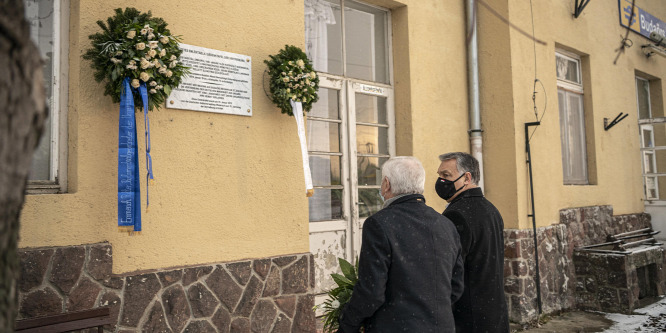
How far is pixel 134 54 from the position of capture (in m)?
3.32

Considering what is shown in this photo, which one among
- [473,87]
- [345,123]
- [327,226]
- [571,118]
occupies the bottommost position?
[327,226]

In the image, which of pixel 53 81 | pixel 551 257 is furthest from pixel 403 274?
pixel 551 257

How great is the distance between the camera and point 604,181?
8352 millimetres

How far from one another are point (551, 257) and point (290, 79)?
181 inches

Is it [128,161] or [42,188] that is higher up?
[128,161]

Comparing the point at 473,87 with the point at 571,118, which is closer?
the point at 473,87

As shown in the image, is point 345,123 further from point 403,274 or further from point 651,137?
point 651,137

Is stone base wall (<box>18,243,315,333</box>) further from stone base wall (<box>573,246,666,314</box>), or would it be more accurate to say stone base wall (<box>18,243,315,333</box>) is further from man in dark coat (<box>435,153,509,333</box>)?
stone base wall (<box>573,246,666,314</box>)

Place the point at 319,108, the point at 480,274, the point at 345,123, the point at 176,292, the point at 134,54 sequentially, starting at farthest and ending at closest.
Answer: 1. the point at 345,123
2. the point at 319,108
3. the point at 176,292
4. the point at 134,54
5. the point at 480,274

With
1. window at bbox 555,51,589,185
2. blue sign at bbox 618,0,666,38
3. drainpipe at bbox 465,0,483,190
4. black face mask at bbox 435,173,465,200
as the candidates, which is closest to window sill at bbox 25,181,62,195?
black face mask at bbox 435,173,465,200

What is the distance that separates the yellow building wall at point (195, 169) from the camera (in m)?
3.39

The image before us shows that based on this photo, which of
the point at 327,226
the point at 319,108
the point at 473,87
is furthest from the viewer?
the point at 473,87

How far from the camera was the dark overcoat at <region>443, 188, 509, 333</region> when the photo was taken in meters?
3.20

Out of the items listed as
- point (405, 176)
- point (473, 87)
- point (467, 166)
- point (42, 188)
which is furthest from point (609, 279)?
point (42, 188)
